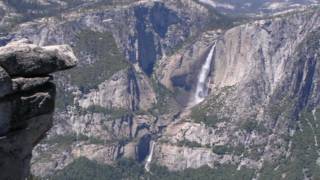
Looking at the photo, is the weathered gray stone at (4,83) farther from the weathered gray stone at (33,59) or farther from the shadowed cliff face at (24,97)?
the weathered gray stone at (33,59)

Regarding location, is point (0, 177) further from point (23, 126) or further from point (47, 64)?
point (47, 64)

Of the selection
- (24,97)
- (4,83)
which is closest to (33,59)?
(24,97)

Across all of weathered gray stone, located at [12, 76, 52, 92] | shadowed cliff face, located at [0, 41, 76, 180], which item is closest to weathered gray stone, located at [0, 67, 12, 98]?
shadowed cliff face, located at [0, 41, 76, 180]

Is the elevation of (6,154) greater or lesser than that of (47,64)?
lesser

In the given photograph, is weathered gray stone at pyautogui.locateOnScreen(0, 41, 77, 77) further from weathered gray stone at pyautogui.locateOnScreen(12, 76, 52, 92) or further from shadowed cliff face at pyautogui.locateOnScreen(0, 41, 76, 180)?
weathered gray stone at pyautogui.locateOnScreen(12, 76, 52, 92)

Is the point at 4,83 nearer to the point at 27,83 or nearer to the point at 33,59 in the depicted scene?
the point at 27,83

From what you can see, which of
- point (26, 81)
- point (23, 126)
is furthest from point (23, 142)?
point (26, 81)

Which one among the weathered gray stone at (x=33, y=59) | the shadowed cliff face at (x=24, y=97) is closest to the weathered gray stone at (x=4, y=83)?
the shadowed cliff face at (x=24, y=97)

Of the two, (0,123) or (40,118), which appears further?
(40,118)

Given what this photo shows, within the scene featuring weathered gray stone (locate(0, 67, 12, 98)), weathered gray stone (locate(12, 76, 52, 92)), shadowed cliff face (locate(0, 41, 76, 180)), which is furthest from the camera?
weathered gray stone (locate(12, 76, 52, 92))
